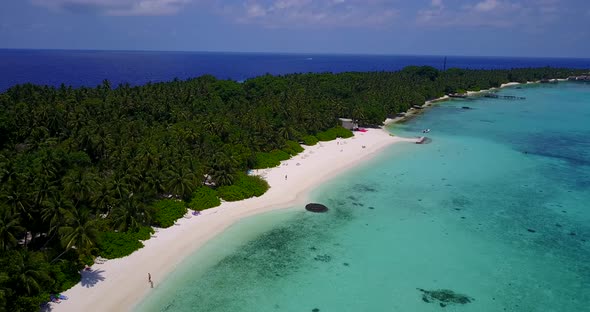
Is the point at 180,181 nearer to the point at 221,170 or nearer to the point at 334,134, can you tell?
the point at 221,170

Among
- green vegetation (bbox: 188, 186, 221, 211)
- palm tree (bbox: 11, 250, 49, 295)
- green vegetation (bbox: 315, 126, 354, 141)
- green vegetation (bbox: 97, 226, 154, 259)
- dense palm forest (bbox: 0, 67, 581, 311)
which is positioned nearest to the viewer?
palm tree (bbox: 11, 250, 49, 295)

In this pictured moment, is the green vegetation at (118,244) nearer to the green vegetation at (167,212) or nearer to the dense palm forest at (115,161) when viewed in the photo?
the dense palm forest at (115,161)

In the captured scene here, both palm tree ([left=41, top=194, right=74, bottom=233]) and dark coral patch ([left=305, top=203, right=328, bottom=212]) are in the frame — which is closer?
palm tree ([left=41, top=194, right=74, bottom=233])

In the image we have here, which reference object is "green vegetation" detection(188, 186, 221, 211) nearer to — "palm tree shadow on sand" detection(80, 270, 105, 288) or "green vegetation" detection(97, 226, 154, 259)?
"green vegetation" detection(97, 226, 154, 259)

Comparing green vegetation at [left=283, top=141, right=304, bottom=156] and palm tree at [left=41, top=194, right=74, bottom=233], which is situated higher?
palm tree at [left=41, top=194, right=74, bottom=233]

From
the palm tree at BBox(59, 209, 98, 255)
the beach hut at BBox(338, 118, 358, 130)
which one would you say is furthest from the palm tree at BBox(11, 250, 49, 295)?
the beach hut at BBox(338, 118, 358, 130)

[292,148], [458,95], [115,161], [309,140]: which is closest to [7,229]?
[115,161]

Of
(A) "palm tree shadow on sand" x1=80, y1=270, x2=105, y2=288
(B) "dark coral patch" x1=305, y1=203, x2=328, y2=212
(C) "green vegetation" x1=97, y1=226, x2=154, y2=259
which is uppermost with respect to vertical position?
(C) "green vegetation" x1=97, y1=226, x2=154, y2=259

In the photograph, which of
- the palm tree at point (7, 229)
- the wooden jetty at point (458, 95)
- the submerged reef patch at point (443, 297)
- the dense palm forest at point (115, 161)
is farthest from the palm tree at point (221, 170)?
the wooden jetty at point (458, 95)
